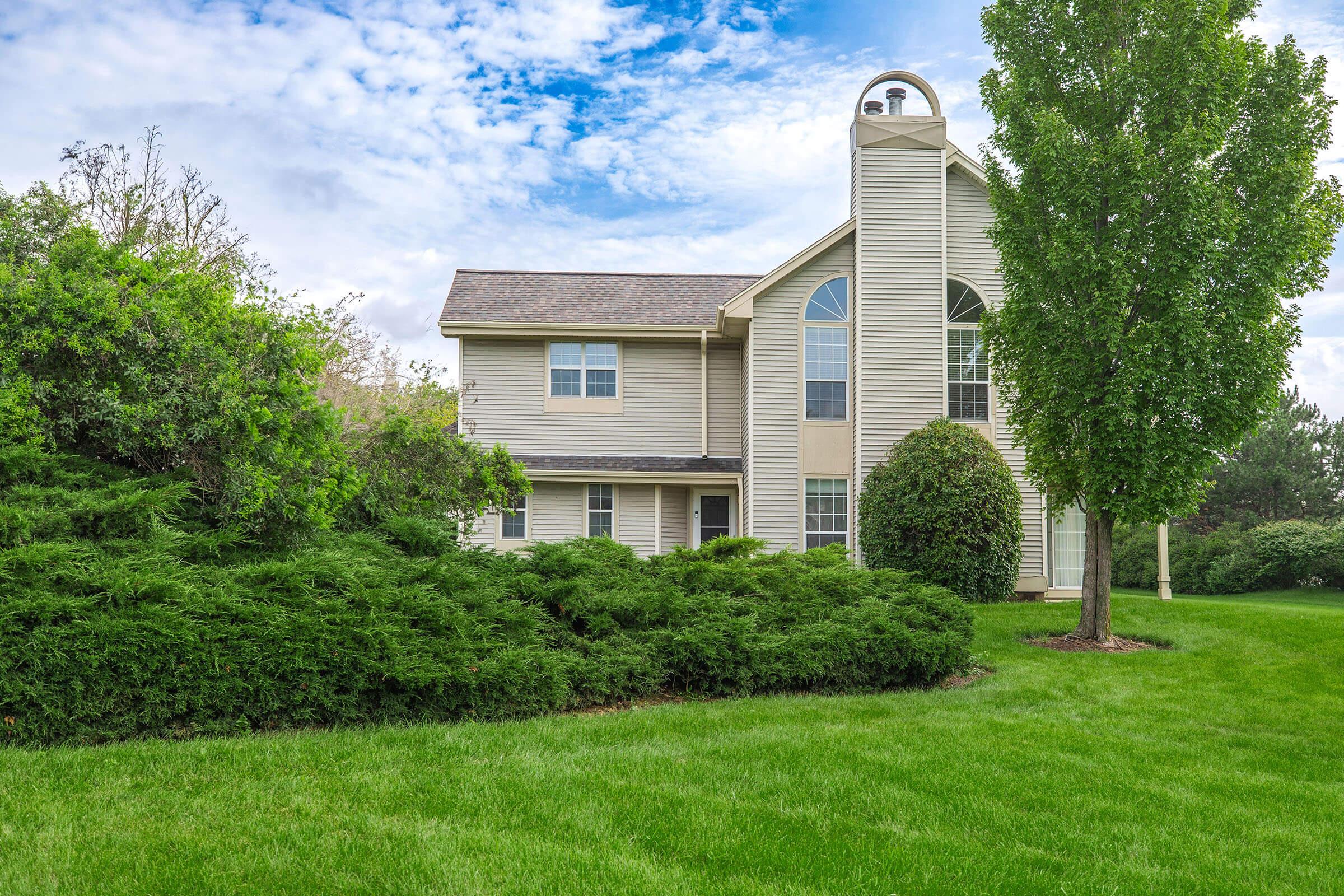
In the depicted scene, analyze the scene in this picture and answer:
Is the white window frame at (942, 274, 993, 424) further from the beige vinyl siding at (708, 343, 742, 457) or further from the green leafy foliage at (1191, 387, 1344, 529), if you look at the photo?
the green leafy foliage at (1191, 387, 1344, 529)

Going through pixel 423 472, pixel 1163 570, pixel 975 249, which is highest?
pixel 975 249

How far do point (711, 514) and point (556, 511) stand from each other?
310 centimetres

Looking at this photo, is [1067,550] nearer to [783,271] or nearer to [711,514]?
[711,514]

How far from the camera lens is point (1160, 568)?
1634 cm

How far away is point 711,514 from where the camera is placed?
18016mm

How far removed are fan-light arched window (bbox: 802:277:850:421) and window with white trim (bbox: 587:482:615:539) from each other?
4.29 metres

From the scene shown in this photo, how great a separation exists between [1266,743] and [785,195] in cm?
1296

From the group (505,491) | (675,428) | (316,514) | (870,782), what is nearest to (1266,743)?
(870,782)

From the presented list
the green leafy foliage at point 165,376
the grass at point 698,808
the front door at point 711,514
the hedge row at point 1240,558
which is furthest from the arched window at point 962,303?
the hedge row at point 1240,558

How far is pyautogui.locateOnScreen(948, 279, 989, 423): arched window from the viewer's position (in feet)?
53.5

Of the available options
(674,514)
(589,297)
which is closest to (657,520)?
(674,514)

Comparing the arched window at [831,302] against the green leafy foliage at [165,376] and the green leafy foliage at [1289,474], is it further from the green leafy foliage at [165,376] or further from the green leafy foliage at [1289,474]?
the green leafy foliage at [1289,474]

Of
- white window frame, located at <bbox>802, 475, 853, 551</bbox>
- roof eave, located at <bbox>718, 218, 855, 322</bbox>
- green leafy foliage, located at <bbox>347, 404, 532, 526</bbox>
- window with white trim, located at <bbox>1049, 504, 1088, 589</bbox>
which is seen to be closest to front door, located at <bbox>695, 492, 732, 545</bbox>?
white window frame, located at <bbox>802, 475, 853, 551</bbox>

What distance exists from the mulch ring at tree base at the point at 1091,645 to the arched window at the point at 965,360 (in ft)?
17.8
